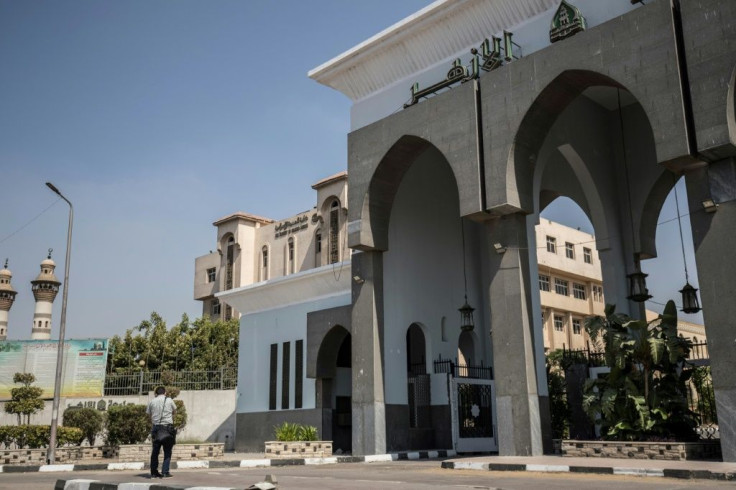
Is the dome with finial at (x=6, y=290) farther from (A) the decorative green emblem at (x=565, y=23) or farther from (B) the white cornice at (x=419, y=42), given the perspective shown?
(A) the decorative green emblem at (x=565, y=23)

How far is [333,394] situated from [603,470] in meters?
10.7

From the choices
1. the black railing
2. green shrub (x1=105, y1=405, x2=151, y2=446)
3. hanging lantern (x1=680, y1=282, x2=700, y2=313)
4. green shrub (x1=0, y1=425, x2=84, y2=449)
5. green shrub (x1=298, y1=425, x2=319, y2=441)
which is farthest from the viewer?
the black railing

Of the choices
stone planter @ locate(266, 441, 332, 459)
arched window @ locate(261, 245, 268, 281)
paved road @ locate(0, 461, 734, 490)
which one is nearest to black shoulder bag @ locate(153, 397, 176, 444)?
paved road @ locate(0, 461, 734, 490)

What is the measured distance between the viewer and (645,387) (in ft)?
44.4

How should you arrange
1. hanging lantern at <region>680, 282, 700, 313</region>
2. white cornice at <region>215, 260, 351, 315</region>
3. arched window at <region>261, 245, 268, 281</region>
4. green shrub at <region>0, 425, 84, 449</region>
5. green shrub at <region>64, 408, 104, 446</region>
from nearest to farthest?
hanging lantern at <region>680, 282, 700, 313</region> < green shrub at <region>0, 425, 84, 449</region> < green shrub at <region>64, 408, 104, 446</region> < white cornice at <region>215, 260, 351, 315</region> < arched window at <region>261, 245, 268, 281</region>

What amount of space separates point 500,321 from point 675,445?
4.13m

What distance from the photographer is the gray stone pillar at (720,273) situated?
11.4 metres

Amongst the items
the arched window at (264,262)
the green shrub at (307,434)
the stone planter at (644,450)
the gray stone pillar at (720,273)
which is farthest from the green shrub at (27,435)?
the arched window at (264,262)

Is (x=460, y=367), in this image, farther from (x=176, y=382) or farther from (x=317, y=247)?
(x=317, y=247)

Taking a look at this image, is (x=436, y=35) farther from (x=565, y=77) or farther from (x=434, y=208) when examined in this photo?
(x=434, y=208)

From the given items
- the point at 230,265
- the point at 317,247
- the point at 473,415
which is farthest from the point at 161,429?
the point at 230,265

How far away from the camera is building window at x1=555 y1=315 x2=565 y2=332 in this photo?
46156 millimetres

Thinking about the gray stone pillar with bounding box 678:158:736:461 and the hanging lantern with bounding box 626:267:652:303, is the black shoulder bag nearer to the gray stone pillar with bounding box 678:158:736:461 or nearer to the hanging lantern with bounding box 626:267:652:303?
the gray stone pillar with bounding box 678:158:736:461

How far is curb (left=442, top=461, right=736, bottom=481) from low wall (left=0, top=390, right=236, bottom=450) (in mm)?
13467
